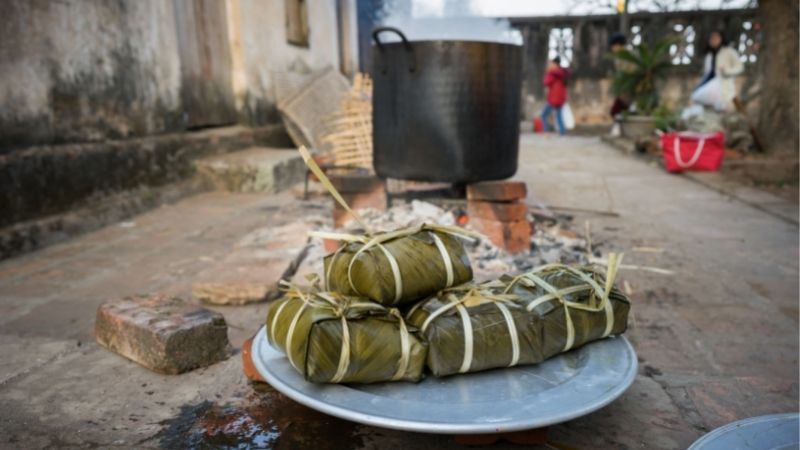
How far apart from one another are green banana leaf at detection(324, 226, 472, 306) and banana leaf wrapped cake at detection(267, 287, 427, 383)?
7 cm

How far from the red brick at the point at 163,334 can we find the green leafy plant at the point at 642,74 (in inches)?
435

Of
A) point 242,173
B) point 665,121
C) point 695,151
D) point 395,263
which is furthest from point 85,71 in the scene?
point 665,121

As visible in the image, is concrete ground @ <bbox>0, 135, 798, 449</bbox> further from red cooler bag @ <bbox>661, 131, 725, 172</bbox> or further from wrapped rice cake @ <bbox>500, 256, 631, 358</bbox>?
red cooler bag @ <bbox>661, 131, 725, 172</bbox>

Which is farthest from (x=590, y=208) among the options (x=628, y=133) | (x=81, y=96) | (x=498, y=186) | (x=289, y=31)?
(x=628, y=133)

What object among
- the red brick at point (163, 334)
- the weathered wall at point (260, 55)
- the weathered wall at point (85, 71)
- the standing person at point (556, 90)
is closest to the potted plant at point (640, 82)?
the standing person at point (556, 90)

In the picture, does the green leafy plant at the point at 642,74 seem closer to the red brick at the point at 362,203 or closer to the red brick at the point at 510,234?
the red brick at the point at 510,234

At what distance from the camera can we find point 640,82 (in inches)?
453

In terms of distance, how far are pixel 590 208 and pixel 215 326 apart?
3.71 metres

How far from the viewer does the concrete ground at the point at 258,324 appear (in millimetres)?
1682

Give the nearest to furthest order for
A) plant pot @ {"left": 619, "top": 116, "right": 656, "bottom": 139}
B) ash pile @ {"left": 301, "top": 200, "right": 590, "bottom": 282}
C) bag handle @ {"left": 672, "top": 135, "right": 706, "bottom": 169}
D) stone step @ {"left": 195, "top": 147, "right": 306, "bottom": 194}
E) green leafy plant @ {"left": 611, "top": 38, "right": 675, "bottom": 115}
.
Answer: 1. ash pile @ {"left": 301, "top": 200, "right": 590, "bottom": 282}
2. stone step @ {"left": 195, "top": 147, "right": 306, "bottom": 194}
3. bag handle @ {"left": 672, "top": 135, "right": 706, "bottom": 169}
4. plant pot @ {"left": 619, "top": 116, "right": 656, "bottom": 139}
5. green leafy plant @ {"left": 611, "top": 38, "right": 675, "bottom": 115}

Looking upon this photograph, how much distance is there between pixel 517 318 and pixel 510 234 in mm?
1936

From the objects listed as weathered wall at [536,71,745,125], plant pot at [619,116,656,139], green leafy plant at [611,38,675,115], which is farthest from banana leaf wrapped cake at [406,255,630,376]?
weathered wall at [536,71,745,125]

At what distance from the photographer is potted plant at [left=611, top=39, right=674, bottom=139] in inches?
424

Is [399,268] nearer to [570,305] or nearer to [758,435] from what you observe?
[570,305]
